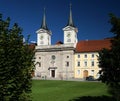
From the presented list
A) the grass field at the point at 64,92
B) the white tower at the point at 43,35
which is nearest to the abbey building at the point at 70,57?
the white tower at the point at 43,35

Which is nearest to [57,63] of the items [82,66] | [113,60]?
[82,66]

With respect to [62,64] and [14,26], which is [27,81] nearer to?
[14,26]

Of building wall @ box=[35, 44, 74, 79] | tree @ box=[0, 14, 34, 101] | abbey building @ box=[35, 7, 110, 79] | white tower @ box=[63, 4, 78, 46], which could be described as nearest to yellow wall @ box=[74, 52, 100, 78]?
abbey building @ box=[35, 7, 110, 79]

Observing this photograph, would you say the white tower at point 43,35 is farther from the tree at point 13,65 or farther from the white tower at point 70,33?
the tree at point 13,65

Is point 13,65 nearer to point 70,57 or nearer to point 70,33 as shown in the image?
point 70,57

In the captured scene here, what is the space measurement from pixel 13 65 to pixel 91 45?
7260 cm

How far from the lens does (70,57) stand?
8181 cm

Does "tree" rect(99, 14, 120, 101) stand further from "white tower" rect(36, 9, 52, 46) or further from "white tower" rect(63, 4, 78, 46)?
"white tower" rect(36, 9, 52, 46)

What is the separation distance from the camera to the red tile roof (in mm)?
81825

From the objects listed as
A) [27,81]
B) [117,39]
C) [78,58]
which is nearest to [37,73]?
[78,58]

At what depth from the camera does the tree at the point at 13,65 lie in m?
12.1

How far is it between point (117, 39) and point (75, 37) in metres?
63.6

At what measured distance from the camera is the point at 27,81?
13258mm

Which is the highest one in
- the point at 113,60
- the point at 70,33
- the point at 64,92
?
the point at 70,33
